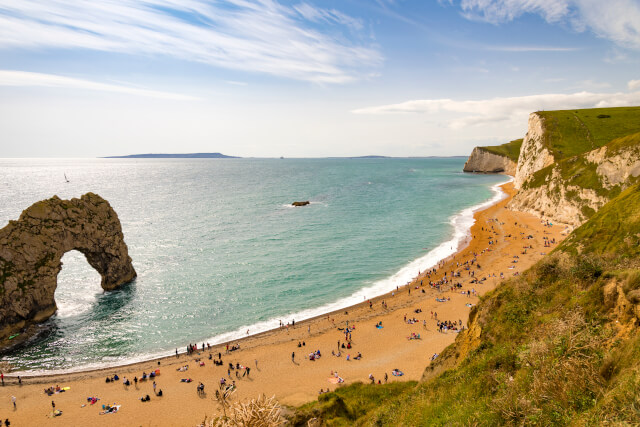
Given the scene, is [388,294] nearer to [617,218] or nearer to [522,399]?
[617,218]

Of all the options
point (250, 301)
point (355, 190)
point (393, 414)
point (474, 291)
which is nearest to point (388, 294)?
point (474, 291)

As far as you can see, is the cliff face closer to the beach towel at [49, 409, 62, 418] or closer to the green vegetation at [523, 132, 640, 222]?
the green vegetation at [523, 132, 640, 222]

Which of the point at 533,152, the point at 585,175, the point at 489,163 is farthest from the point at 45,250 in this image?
the point at 489,163

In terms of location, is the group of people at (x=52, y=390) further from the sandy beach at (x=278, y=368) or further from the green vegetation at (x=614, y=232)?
the green vegetation at (x=614, y=232)

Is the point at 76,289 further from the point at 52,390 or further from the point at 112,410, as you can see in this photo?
the point at 112,410

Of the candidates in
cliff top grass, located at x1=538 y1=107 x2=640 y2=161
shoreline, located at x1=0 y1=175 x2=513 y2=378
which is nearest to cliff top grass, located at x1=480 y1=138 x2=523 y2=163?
cliff top grass, located at x1=538 y1=107 x2=640 y2=161

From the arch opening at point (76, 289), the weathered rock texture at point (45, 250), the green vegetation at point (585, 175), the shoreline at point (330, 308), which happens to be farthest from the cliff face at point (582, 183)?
the arch opening at point (76, 289)
